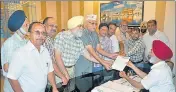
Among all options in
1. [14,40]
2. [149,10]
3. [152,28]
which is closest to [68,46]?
[14,40]

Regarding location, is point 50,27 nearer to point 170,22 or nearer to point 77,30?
point 77,30

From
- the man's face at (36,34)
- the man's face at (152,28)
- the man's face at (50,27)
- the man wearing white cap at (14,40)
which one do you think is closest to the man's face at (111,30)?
the man's face at (152,28)

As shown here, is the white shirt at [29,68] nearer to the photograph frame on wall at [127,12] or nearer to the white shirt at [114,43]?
the white shirt at [114,43]

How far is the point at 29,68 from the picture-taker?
130cm

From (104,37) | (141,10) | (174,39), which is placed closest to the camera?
(104,37)

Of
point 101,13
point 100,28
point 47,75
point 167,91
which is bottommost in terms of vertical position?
point 167,91

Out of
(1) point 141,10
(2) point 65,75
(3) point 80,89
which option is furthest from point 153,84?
(1) point 141,10

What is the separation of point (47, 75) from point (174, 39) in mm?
2836

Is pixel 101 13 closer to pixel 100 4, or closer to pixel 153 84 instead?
pixel 100 4

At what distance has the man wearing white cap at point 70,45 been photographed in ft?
6.35

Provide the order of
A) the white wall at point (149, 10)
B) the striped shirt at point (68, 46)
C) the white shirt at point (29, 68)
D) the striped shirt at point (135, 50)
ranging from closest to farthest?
1. the white shirt at point (29, 68)
2. the striped shirt at point (68, 46)
3. the striped shirt at point (135, 50)
4. the white wall at point (149, 10)

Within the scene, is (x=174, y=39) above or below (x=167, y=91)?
above

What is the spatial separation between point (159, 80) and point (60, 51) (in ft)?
3.24

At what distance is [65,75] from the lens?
1.79m
